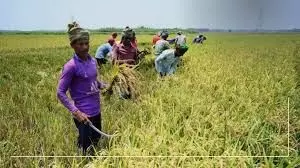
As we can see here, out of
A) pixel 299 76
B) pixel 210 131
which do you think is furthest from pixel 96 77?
pixel 299 76

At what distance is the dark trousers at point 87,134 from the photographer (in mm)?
3425

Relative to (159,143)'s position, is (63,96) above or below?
above

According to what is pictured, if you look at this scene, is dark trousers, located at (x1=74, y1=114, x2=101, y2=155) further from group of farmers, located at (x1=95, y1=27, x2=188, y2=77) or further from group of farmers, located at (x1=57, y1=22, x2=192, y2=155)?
group of farmers, located at (x1=95, y1=27, x2=188, y2=77)

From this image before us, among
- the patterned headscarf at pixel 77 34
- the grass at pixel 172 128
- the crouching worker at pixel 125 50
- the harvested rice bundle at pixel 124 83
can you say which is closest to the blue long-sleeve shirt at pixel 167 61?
the grass at pixel 172 128

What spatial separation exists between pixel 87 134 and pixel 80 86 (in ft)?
1.21

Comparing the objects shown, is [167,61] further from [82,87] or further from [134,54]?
[82,87]

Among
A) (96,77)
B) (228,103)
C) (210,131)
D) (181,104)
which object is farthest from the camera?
(228,103)

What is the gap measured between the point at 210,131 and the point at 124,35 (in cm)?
272

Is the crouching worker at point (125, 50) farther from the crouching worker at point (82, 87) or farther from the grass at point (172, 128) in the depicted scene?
the crouching worker at point (82, 87)

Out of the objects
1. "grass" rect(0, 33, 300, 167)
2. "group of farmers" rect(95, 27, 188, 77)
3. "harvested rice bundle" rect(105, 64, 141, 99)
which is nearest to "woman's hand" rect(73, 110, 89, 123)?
"grass" rect(0, 33, 300, 167)

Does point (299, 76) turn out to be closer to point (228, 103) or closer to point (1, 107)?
point (228, 103)

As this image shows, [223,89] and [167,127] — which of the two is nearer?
[167,127]

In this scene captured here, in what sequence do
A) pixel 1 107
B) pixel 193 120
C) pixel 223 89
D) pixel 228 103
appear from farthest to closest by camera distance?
1. pixel 223 89
2. pixel 1 107
3. pixel 228 103
4. pixel 193 120

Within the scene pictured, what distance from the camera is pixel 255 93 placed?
18.6 ft
